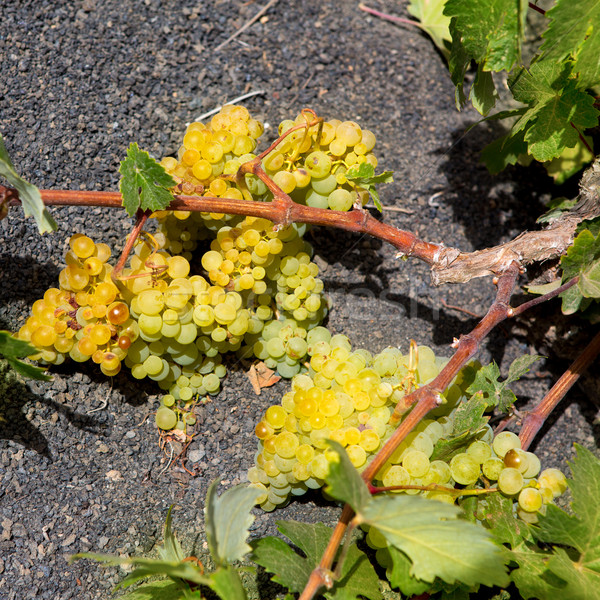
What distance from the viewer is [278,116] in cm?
141

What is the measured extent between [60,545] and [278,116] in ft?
3.55

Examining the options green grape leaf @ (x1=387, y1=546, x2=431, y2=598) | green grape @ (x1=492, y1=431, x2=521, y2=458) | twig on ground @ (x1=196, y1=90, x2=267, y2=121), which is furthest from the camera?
twig on ground @ (x1=196, y1=90, x2=267, y2=121)

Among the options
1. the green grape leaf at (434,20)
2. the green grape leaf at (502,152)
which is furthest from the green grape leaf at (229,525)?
the green grape leaf at (434,20)

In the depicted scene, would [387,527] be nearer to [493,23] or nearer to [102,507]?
[102,507]

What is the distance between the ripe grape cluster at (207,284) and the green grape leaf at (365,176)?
0.03m

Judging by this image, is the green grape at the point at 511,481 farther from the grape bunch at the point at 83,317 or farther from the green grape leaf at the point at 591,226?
the grape bunch at the point at 83,317

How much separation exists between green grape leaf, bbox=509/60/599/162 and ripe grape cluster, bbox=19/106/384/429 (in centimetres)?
33

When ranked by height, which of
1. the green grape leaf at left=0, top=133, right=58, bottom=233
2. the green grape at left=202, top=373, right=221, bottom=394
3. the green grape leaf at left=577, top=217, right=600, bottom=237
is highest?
the green grape leaf at left=577, top=217, right=600, bottom=237

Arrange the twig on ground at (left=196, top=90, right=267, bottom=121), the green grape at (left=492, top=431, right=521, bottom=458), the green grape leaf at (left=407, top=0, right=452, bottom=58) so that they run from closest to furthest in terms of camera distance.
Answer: the green grape at (left=492, top=431, right=521, bottom=458), the twig on ground at (left=196, top=90, right=267, bottom=121), the green grape leaf at (left=407, top=0, right=452, bottom=58)

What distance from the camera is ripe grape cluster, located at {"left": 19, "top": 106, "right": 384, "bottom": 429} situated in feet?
3.52

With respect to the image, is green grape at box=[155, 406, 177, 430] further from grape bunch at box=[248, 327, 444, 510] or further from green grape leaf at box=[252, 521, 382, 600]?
green grape leaf at box=[252, 521, 382, 600]

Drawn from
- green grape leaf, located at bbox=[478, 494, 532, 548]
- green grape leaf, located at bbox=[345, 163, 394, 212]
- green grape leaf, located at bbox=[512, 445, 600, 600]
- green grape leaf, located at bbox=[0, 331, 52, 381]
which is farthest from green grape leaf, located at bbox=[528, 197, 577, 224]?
green grape leaf, located at bbox=[0, 331, 52, 381]

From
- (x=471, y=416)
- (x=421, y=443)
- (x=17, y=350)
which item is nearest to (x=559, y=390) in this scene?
(x=471, y=416)

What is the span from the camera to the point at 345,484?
2.69 feet
